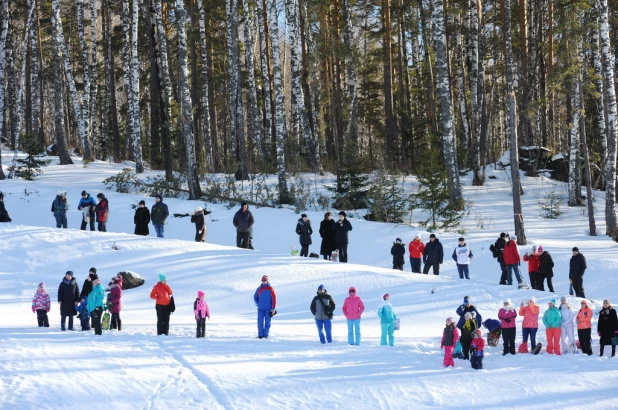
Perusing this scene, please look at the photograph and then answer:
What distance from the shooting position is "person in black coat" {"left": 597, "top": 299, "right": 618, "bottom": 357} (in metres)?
12.1

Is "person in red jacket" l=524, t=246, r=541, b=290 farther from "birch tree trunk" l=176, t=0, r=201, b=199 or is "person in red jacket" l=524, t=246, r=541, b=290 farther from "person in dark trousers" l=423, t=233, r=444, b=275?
"birch tree trunk" l=176, t=0, r=201, b=199

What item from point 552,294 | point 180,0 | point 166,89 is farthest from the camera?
point 166,89

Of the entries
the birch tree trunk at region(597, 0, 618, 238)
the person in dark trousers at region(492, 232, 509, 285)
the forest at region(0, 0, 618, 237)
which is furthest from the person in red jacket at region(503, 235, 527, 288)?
the birch tree trunk at region(597, 0, 618, 238)

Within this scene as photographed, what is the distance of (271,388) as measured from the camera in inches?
380

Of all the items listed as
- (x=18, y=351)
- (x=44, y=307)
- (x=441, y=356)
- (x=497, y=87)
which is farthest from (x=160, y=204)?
(x=497, y=87)

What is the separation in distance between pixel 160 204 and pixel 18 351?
9.73m

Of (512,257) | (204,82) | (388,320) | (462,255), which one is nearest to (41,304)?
(388,320)

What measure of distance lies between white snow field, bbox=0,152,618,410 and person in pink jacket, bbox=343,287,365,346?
0.77 ft

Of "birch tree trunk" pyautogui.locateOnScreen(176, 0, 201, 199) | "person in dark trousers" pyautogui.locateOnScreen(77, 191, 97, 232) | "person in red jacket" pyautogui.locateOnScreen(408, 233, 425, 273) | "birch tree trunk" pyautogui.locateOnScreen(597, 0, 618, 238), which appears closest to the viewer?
"person in red jacket" pyautogui.locateOnScreen(408, 233, 425, 273)

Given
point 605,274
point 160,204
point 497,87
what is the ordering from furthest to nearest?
point 497,87
point 160,204
point 605,274

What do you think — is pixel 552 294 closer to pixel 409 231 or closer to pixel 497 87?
pixel 409 231

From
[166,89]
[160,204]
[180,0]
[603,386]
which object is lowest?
[603,386]

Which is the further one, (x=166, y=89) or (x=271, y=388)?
(x=166, y=89)

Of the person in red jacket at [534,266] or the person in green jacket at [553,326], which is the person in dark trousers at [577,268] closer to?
the person in red jacket at [534,266]
